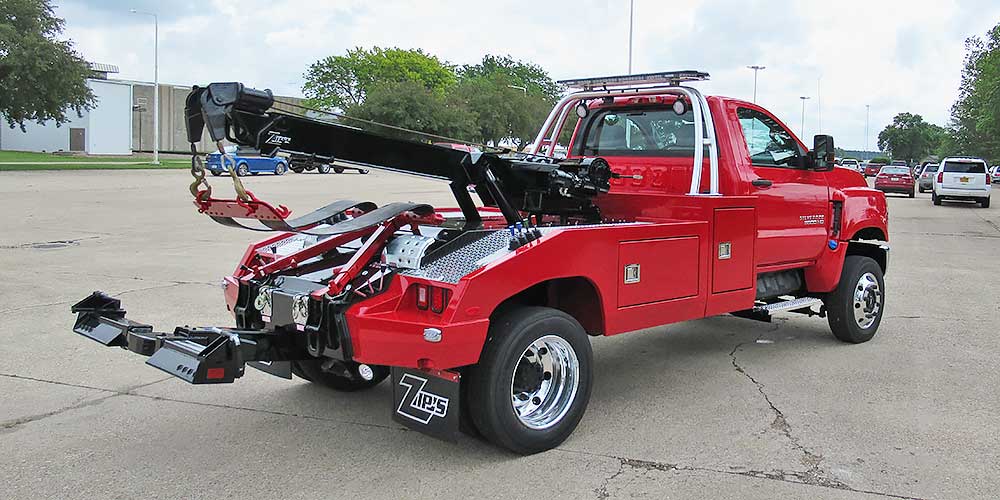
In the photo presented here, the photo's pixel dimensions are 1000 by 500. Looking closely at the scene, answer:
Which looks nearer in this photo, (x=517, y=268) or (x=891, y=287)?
(x=517, y=268)

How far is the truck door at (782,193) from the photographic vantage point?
6.45 meters

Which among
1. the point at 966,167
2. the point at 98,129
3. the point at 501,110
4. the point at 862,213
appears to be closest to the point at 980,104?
the point at 966,167

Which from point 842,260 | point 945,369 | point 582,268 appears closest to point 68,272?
point 582,268

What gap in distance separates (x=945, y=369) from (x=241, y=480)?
17.4ft

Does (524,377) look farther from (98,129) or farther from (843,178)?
(98,129)

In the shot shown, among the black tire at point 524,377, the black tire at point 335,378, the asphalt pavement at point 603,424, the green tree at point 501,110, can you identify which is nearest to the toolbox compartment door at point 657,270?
the black tire at point 524,377

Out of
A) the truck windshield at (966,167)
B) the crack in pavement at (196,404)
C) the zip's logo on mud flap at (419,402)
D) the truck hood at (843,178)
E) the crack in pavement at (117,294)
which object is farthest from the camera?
the truck windshield at (966,167)

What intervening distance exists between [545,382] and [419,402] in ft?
2.61

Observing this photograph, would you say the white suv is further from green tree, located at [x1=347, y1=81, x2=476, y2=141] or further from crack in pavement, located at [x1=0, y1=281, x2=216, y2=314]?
green tree, located at [x1=347, y1=81, x2=476, y2=141]

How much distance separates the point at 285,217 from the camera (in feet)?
14.3

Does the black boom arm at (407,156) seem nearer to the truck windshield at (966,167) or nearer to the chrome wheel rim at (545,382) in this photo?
the chrome wheel rim at (545,382)

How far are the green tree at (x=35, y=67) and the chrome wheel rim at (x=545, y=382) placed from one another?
153ft

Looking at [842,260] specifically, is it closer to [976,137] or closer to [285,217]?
[285,217]

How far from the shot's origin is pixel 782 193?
261 inches
